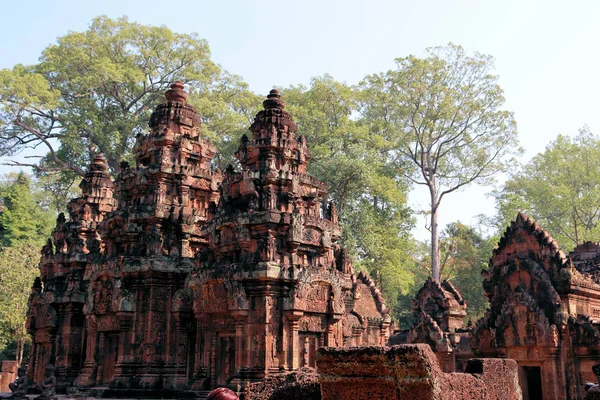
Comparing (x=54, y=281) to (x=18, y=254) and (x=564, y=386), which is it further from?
(x=564, y=386)

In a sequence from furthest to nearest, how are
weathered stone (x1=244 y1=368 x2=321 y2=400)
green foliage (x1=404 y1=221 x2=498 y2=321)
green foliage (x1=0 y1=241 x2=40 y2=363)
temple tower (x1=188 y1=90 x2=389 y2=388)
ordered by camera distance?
green foliage (x1=404 y1=221 x2=498 y2=321) < green foliage (x1=0 y1=241 x2=40 y2=363) < temple tower (x1=188 y1=90 x2=389 y2=388) < weathered stone (x1=244 y1=368 x2=321 y2=400)

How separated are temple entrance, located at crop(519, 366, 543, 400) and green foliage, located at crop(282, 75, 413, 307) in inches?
504

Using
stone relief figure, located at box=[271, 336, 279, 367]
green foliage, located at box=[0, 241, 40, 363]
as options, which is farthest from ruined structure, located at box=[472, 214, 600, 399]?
green foliage, located at box=[0, 241, 40, 363]

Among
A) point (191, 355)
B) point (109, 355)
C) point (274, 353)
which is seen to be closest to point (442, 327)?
point (191, 355)

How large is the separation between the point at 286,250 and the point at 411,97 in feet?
66.2

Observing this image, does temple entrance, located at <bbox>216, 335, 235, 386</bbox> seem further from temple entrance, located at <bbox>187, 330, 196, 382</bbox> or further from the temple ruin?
the temple ruin

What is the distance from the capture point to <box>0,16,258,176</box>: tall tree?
2909 centimetres

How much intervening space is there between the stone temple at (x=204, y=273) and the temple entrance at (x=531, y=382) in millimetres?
4583

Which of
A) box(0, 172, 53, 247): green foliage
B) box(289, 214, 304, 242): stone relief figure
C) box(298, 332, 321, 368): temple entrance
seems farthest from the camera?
box(0, 172, 53, 247): green foliage

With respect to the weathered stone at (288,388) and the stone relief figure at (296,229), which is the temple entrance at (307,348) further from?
the weathered stone at (288,388)

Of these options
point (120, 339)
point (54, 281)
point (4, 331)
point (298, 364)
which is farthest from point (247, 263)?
point (4, 331)

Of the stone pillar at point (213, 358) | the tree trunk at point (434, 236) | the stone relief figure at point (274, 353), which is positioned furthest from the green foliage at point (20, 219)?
the stone relief figure at point (274, 353)

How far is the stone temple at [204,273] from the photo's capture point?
42.4 ft

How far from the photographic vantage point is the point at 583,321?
14.1 meters
